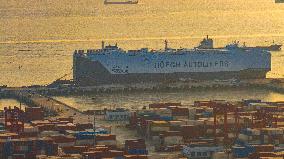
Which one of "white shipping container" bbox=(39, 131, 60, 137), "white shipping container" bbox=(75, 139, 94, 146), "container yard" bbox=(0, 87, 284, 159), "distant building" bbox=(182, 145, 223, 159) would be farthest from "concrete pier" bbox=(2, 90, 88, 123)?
"distant building" bbox=(182, 145, 223, 159)

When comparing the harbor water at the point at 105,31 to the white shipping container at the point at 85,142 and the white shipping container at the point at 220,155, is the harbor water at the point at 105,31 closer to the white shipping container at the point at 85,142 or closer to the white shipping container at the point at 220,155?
the white shipping container at the point at 85,142

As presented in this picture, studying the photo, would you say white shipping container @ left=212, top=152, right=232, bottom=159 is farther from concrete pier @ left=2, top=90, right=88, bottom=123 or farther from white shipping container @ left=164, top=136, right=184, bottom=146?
concrete pier @ left=2, top=90, right=88, bottom=123

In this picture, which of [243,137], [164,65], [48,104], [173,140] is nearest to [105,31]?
[164,65]

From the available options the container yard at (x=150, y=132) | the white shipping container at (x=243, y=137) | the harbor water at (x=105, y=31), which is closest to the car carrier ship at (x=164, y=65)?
the harbor water at (x=105, y=31)

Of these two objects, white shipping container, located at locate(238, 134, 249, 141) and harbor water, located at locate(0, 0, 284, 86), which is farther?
harbor water, located at locate(0, 0, 284, 86)

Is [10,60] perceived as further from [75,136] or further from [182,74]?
[75,136]

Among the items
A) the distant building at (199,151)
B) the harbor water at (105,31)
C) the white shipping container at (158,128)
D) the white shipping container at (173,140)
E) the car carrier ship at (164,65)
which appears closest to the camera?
the distant building at (199,151)
